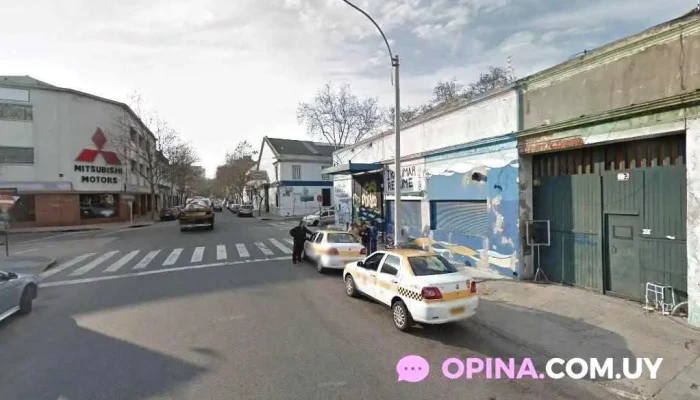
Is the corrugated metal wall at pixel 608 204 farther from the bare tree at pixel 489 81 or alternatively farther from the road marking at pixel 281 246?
the bare tree at pixel 489 81

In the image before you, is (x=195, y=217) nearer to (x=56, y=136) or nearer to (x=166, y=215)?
(x=56, y=136)

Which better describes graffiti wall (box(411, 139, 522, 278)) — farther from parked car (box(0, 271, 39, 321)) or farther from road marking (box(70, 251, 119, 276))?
road marking (box(70, 251, 119, 276))

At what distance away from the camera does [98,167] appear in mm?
33625

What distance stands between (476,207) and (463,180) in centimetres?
95

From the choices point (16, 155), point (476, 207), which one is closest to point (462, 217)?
point (476, 207)

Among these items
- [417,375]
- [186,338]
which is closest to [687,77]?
[417,375]

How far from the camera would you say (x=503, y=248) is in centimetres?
959

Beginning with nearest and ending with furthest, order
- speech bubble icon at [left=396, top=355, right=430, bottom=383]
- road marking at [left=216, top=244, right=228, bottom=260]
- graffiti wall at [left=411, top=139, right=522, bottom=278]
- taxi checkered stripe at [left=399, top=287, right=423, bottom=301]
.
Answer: speech bubble icon at [left=396, top=355, right=430, bottom=383] < taxi checkered stripe at [left=399, top=287, right=423, bottom=301] < graffiti wall at [left=411, top=139, right=522, bottom=278] < road marking at [left=216, top=244, right=228, bottom=260]

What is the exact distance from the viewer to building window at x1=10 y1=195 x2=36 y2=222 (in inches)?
1186

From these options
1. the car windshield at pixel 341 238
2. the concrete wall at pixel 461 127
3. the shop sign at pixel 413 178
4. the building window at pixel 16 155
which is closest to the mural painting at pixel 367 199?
the concrete wall at pixel 461 127

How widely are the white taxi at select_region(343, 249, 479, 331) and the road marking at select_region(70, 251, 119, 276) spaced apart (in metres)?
10.4

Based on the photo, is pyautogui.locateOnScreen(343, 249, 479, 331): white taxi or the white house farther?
the white house

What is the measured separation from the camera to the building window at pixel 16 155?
29.8 metres

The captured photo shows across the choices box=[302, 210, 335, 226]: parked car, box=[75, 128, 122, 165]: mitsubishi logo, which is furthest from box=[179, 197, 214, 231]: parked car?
box=[75, 128, 122, 165]: mitsubishi logo
